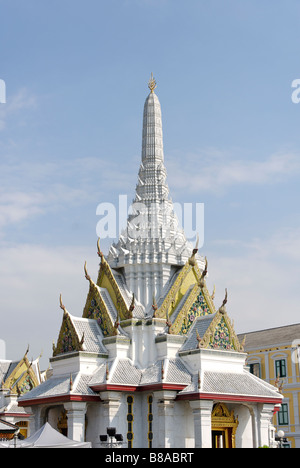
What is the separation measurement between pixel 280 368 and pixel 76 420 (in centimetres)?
2362

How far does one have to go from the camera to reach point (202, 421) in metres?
25.5

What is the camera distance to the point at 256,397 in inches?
1067

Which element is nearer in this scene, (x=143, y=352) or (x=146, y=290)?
(x=143, y=352)

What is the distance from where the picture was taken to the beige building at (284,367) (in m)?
44.9

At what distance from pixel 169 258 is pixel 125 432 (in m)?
8.33

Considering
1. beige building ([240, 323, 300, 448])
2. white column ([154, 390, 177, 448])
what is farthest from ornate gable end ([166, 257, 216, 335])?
beige building ([240, 323, 300, 448])

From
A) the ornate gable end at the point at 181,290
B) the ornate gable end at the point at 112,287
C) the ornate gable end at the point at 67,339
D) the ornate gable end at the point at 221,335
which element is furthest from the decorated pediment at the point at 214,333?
the ornate gable end at the point at 67,339

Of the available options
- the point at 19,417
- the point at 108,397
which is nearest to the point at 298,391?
the point at 19,417

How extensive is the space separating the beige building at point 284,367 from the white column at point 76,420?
20966 millimetres

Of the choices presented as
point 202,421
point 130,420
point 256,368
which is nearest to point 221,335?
point 202,421

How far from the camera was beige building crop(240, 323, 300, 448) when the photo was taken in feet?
147

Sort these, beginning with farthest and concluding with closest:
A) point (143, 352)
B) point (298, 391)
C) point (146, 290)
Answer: point (298, 391), point (146, 290), point (143, 352)

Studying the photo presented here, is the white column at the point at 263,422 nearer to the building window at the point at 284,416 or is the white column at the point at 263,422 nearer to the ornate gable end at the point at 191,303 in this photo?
the ornate gable end at the point at 191,303
